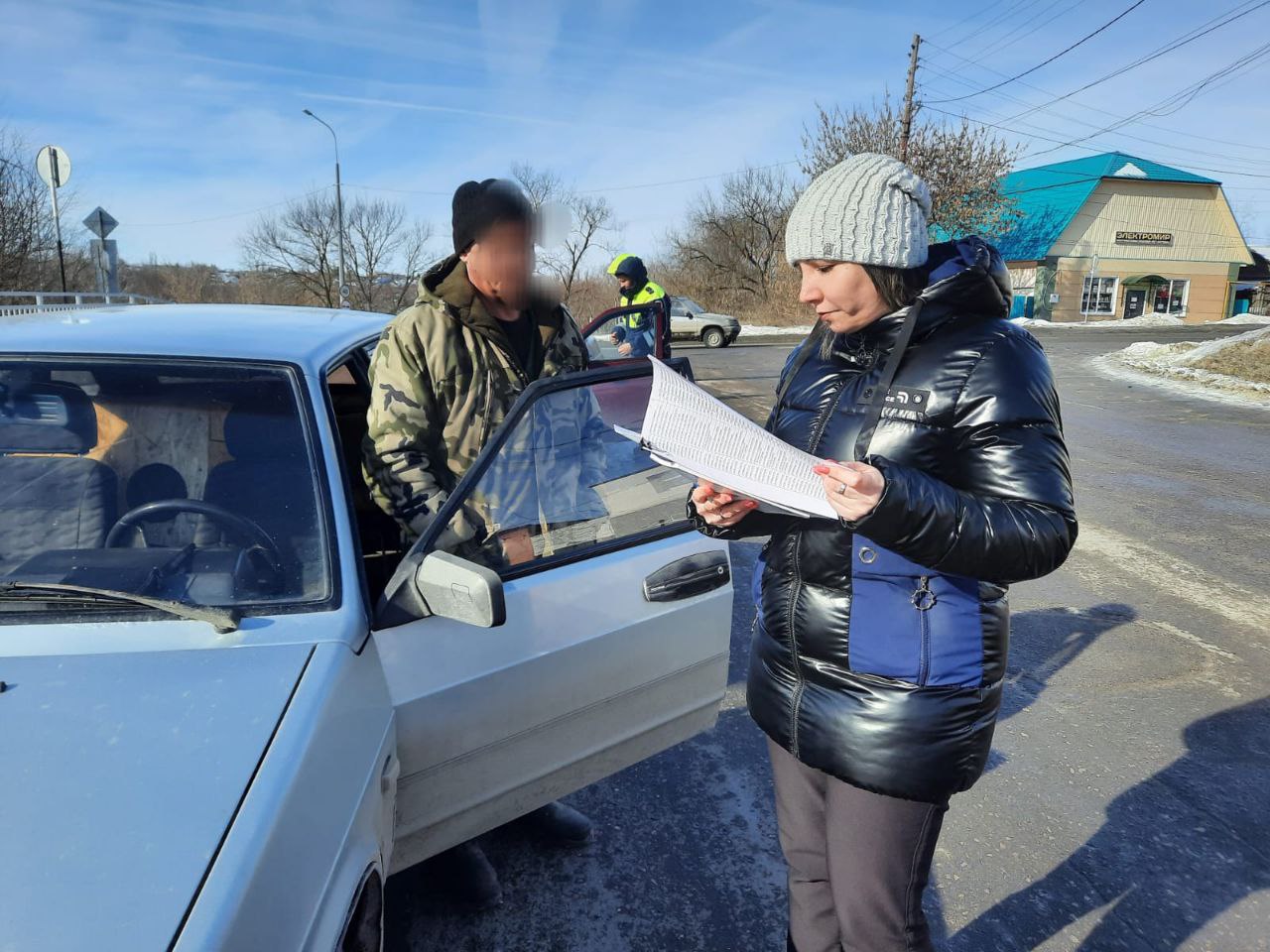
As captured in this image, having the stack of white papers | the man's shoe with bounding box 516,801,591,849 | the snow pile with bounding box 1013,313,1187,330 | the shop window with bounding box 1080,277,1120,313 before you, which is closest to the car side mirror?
the stack of white papers

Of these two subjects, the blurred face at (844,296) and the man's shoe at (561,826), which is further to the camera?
the man's shoe at (561,826)

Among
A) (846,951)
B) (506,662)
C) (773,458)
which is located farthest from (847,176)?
(846,951)

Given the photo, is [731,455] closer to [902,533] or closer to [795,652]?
[902,533]

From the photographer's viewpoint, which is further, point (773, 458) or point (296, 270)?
point (296, 270)

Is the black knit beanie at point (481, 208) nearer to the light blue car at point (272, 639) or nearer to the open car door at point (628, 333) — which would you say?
the light blue car at point (272, 639)

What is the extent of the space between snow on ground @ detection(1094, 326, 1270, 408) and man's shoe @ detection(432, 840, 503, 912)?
14.0 m

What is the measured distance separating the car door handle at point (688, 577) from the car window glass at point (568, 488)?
14 cm

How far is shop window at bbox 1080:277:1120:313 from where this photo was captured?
4422 cm

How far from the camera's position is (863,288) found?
63.9 inches

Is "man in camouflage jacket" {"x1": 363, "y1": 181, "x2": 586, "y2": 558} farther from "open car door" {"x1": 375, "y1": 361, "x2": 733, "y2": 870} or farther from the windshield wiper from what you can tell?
the windshield wiper

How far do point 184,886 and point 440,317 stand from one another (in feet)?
5.36

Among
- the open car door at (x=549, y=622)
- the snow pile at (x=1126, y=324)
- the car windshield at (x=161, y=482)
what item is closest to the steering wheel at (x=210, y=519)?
the car windshield at (x=161, y=482)

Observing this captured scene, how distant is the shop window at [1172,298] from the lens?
46.1m

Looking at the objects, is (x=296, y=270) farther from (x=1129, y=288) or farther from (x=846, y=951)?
(x=846, y=951)
